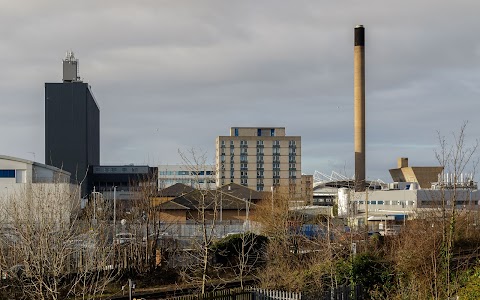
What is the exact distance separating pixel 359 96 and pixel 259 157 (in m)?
58.4

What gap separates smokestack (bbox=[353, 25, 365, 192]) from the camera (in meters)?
94.5

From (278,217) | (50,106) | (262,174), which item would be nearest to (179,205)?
(278,217)

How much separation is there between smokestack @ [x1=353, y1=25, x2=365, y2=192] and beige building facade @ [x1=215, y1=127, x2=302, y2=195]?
5488 centimetres

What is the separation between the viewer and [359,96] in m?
95.1

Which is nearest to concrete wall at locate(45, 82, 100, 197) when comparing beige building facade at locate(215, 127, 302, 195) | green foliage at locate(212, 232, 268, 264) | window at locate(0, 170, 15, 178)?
window at locate(0, 170, 15, 178)

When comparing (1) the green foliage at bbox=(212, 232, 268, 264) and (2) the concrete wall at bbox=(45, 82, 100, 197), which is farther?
(2) the concrete wall at bbox=(45, 82, 100, 197)

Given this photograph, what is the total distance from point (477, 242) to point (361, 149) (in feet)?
190

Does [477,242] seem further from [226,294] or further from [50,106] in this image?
[50,106]

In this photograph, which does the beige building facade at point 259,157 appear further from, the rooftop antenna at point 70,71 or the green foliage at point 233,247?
the green foliage at point 233,247

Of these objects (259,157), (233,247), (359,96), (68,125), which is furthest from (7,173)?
(259,157)

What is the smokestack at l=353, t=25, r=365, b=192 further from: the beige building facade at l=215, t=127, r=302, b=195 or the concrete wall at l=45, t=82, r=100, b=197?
the beige building facade at l=215, t=127, r=302, b=195

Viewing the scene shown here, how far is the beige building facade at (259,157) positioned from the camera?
14988 cm

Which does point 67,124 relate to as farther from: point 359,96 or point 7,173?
point 359,96

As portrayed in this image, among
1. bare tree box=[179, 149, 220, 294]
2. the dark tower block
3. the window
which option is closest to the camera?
bare tree box=[179, 149, 220, 294]
